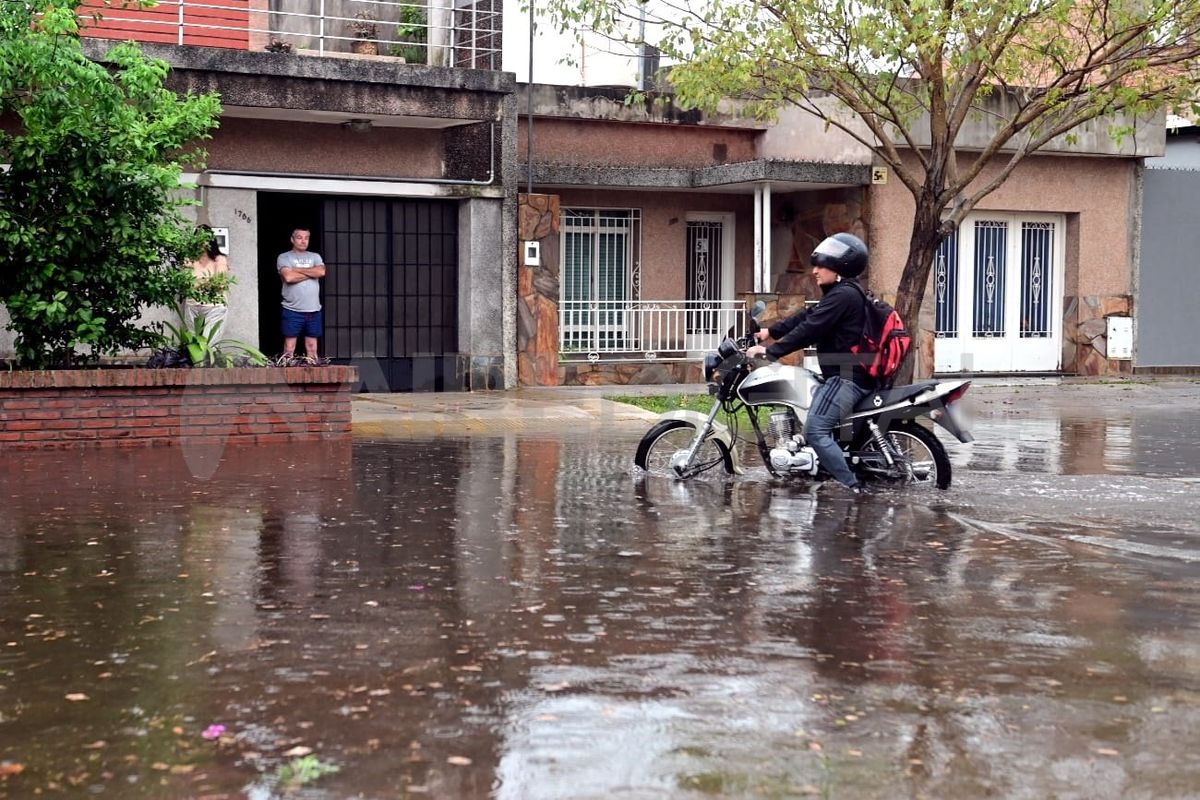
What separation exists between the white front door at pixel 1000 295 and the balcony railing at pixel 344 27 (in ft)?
25.4

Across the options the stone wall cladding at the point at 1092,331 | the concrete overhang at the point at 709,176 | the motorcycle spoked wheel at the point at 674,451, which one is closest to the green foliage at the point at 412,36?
the concrete overhang at the point at 709,176

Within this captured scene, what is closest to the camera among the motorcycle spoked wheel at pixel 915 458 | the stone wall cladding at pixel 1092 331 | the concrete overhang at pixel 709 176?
the motorcycle spoked wheel at pixel 915 458

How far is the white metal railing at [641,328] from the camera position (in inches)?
850

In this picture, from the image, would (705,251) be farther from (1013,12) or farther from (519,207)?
(1013,12)

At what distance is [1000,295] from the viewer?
23.5m

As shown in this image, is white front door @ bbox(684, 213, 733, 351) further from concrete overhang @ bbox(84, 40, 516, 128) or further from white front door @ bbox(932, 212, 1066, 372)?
concrete overhang @ bbox(84, 40, 516, 128)

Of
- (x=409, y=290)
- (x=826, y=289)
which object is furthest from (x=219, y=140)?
(x=826, y=289)

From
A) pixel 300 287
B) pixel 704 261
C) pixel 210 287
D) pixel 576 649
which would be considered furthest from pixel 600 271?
pixel 576 649

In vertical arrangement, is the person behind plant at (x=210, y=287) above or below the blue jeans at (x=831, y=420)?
above

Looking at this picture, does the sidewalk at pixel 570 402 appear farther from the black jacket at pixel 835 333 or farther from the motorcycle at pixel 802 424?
the black jacket at pixel 835 333

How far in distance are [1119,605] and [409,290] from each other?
13.7m

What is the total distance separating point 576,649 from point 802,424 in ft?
16.4

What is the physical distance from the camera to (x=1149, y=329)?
24.1 meters

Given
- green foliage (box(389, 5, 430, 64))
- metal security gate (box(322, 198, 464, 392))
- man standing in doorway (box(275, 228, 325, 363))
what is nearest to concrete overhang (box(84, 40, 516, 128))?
green foliage (box(389, 5, 430, 64))
